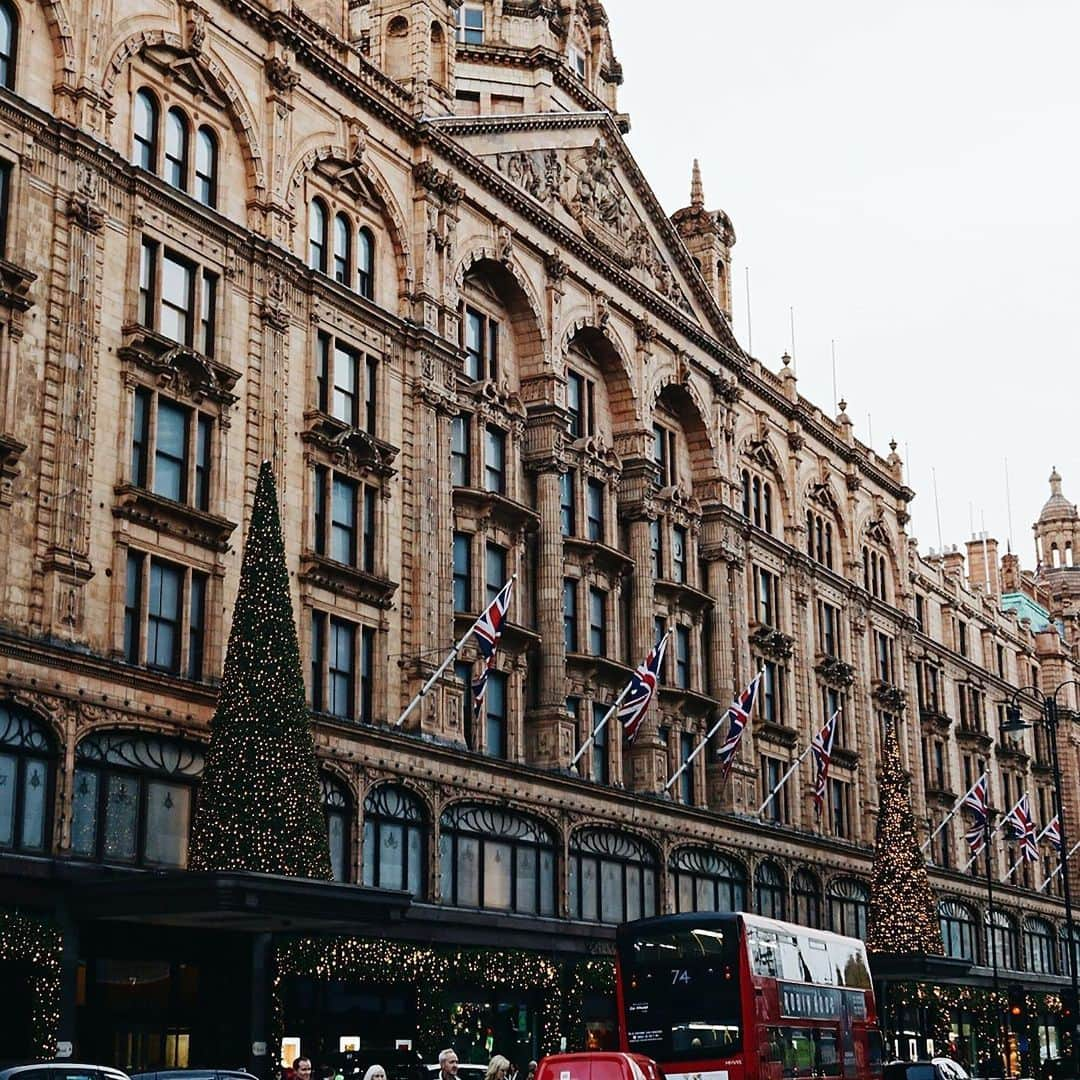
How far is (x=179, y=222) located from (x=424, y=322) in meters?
9.81

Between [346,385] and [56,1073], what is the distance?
24707 millimetres

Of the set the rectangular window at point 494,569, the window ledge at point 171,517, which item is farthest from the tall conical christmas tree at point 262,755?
the rectangular window at point 494,569

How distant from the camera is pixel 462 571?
5031 centimetres

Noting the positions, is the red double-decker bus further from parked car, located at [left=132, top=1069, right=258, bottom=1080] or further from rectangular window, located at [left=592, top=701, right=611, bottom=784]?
rectangular window, located at [left=592, top=701, right=611, bottom=784]

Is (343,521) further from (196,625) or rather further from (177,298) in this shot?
(177,298)

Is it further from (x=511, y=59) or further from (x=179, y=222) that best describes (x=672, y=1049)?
(x=511, y=59)

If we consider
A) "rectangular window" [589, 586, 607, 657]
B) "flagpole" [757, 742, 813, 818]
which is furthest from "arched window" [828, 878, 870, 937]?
"rectangular window" [589, 586, 607, 657]

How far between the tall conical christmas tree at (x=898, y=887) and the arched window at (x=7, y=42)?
4374cm

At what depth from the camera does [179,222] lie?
41.2 meters

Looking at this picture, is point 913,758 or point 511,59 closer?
point 511,59

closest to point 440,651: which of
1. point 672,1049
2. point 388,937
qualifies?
point 388,937

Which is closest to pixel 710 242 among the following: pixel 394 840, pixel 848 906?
pixel 848 906

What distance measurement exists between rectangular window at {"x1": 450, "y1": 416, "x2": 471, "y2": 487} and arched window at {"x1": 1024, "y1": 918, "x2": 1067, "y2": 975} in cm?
5268

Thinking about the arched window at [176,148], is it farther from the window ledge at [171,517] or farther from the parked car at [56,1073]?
the parked car at [56,1073]
